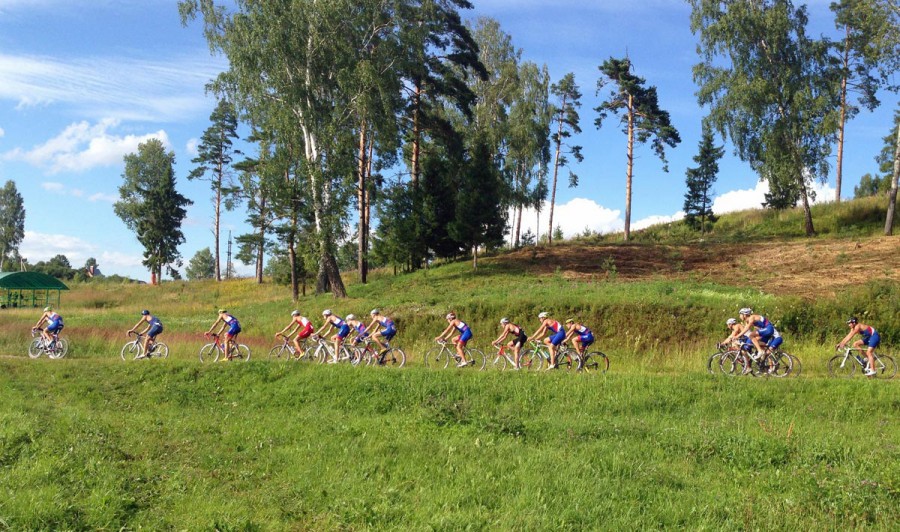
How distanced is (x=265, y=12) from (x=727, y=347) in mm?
25357

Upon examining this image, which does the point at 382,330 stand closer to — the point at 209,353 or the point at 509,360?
the point at 509,360

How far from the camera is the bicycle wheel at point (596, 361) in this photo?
18.8 meters

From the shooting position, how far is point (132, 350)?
21625 mm

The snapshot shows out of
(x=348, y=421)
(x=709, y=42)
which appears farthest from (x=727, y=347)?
(x=709, y=42)

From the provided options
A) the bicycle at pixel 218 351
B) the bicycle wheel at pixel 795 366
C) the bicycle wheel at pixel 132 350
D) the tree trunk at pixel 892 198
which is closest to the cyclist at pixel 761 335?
the bicycle wheel at pixel 795 366

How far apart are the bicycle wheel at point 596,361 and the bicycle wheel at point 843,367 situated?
6.22m

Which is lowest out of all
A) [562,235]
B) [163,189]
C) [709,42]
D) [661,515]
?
[661,515]

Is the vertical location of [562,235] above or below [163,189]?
below

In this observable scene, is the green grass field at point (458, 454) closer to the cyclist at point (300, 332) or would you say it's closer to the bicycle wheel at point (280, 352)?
the cyclist at point (300, 332)

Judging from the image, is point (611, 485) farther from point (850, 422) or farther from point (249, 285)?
point (249, 285)

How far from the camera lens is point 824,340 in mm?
21766

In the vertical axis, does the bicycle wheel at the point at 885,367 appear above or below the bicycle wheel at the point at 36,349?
above

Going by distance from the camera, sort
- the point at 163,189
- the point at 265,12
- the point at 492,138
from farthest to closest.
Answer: the point at 163,189
the point at 492,138
the point at 265,12

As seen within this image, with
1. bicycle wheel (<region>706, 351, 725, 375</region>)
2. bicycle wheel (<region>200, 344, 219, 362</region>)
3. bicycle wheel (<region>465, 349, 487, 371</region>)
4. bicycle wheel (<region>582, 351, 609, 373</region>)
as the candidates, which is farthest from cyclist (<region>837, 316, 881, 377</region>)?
bicycle wheel (<region>200, 344, 219, 362</region>)
